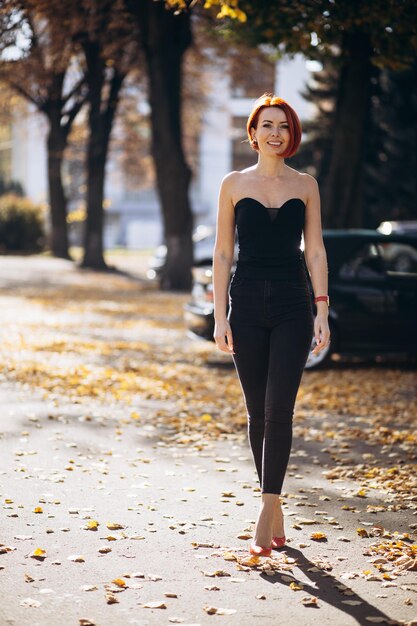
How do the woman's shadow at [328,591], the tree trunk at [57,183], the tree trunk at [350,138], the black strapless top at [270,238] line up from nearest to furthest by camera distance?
the woman's shadow at [328,591] → the black strapless top at [270,238] → the tree trunk at [350,138] → the tree trunk at [57,183]

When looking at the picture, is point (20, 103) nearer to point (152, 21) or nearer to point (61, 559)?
point (152, 21)

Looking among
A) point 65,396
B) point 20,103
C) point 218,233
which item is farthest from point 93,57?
point 218,233

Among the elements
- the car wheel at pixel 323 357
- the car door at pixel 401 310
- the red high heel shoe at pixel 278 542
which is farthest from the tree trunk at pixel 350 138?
the red high heel shoe at pixel 278 542

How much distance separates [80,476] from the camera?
6848 millimetres

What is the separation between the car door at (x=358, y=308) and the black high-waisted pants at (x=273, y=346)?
714 cm

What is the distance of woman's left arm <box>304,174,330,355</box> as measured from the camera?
201 inches

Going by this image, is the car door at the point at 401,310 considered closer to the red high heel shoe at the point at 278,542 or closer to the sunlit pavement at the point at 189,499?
the sunlit pavement at the point at 189,499

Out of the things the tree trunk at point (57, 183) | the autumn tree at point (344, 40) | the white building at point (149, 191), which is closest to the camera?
the autumn tree at point (344, 40)

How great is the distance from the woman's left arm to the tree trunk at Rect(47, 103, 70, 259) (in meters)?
32.5

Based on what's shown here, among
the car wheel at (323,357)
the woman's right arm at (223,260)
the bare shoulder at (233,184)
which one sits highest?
the bare shoulder at (233,184)

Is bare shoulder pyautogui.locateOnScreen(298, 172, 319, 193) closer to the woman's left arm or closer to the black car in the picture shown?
the woman's left arm

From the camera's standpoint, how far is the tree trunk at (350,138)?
16.9 m

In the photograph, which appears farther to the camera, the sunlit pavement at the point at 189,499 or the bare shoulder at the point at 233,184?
the bare shoulder at the point at 233,184

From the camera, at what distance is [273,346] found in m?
5.05
